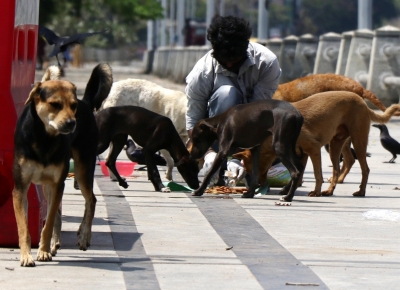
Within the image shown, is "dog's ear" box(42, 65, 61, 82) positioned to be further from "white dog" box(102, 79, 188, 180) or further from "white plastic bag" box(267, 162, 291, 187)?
"white dog" box(102, 79, 188, 180)

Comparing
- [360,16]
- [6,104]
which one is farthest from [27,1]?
[360,16]

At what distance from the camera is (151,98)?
1273 centimetres

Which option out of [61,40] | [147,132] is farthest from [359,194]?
[61,40]

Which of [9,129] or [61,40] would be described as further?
[61,40]

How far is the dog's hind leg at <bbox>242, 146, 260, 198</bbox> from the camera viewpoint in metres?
9.75

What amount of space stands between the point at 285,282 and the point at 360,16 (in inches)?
814

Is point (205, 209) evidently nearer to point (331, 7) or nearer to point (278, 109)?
point (278, 109)

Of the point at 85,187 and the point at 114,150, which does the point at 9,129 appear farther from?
the point at 114,150

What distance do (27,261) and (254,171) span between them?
4150mm

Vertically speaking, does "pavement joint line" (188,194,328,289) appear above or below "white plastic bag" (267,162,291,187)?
above

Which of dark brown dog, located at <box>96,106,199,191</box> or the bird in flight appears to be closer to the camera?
the bird in flight

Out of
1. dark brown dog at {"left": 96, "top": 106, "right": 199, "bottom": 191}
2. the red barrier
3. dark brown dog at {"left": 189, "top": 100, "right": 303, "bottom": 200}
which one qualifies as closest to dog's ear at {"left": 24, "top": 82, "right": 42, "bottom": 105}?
the red barrier

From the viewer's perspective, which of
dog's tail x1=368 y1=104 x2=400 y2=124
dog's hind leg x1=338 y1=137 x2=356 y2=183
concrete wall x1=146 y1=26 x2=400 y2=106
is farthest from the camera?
concrete wall x1=146 y1=26 x2=400 y2=106

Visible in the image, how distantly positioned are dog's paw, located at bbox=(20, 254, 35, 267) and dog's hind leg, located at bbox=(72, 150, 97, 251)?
630mm
